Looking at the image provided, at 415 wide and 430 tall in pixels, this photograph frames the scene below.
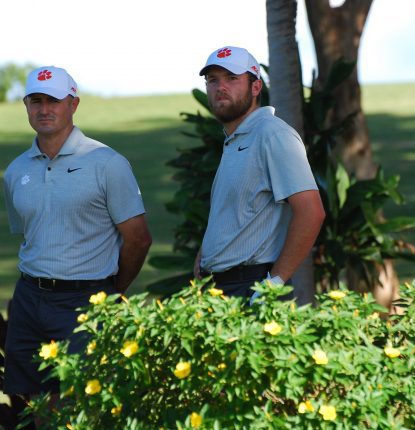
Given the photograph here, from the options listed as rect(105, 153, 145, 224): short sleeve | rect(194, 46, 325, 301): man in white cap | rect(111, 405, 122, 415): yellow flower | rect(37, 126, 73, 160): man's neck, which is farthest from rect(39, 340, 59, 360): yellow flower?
rect(37, 126, 73, 160): man's neck

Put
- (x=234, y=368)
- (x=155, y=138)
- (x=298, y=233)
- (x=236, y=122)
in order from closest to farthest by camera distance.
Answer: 1. (x=234, y=368)
2. (x=298, y=233)
3. (x=236, y=122)
4. (x=155, y=138)

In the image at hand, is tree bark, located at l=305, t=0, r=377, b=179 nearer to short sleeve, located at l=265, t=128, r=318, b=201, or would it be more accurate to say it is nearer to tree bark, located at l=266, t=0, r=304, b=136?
tree bark, located at l=266, t=0, r=304, b=136

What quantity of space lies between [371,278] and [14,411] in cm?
394

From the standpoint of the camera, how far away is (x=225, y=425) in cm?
412

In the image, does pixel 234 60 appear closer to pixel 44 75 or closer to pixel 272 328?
pixel 44 75

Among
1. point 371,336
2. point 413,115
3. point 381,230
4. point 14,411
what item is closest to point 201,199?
point 381,230

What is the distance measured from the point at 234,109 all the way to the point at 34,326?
1471 millimetres

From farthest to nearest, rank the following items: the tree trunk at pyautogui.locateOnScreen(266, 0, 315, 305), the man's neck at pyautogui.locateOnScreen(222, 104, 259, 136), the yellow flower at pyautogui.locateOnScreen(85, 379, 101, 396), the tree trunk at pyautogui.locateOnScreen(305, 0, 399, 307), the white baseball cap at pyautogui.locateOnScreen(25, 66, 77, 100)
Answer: the tree trunk at pyautogui.locateOnScreen(305, 0, 399, 307) < the tree trunk at pyautogui.locateOnScreen(266, 0, 315, 305) < the white baseball cap at pyautogui.locateOnScreen(25, 66, 77, 100) < the man's neck at pyautogui.locateOnScreen(222, 104, 259, 136) < the yellow flower at pyautogui.locateOnScreen(85, 379, 101, 396)

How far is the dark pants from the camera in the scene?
5742mm

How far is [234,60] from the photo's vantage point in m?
5.34

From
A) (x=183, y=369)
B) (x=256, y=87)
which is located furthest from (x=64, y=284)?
(x=183, y=369)

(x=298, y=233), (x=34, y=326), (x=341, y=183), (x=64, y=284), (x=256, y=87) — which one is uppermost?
(x=256, y=87)

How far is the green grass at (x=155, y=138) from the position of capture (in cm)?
1421

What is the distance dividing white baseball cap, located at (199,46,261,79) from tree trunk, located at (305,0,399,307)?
4.63 metres
